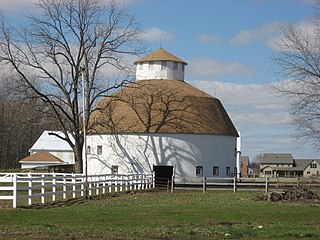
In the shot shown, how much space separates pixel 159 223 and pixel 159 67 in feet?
158

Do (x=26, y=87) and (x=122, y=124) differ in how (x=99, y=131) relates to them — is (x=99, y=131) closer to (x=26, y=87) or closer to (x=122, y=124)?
(x=122, y=124)

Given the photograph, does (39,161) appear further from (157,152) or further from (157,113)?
(157,152)

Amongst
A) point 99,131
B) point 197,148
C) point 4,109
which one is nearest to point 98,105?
point 99,131

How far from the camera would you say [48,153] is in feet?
297

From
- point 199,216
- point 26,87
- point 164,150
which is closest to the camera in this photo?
point 199,216

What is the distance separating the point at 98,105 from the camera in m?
59.5

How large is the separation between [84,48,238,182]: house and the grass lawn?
32252 millimetres

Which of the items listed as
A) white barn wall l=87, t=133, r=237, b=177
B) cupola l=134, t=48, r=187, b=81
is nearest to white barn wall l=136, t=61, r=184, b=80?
cupola l=134, t=48, r=187, b=81

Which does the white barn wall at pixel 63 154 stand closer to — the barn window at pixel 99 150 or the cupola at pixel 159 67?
the cupola at pixel 159 67

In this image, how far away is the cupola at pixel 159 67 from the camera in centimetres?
6650

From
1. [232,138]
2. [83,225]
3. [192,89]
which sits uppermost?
[192,89]

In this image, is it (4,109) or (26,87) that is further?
(4,109)

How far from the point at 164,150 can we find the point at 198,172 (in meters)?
4.01

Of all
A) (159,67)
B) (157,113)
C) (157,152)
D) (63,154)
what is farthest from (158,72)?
(63,154)
